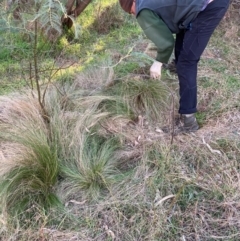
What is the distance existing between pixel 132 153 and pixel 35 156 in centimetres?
65

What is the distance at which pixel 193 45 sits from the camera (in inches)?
97.3

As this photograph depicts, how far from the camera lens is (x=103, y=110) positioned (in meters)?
2.92

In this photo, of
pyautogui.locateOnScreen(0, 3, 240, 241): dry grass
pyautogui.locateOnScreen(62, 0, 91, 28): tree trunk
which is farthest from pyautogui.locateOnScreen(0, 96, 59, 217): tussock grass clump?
pyautogui.locateOnScreen(62, 0, 91, 28): tree trunk

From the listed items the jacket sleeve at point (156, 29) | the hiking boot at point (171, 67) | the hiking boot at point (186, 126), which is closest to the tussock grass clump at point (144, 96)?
the hiking boot at point (186, 126)

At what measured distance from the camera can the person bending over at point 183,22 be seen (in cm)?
237

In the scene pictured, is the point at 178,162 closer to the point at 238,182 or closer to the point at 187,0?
the point at 238,182

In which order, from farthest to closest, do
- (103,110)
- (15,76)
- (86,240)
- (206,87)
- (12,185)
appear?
1. (15,76)
2. (206,87)
3. (103,110)
4. (12,185)
5. (86,240)

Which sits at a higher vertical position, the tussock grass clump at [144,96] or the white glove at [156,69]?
the white glove at [156,69]

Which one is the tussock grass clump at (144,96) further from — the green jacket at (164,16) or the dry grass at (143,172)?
the green jacket at (164,16)

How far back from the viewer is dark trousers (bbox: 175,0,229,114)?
2410 millimetres

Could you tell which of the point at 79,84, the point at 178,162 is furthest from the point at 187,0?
the point at 79,84

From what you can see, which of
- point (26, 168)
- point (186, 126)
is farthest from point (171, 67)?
point (26, 168)

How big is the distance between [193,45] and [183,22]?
0.54 feet

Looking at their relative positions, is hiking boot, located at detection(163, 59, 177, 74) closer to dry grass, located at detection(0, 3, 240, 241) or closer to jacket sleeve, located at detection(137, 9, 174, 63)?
dry grass, located at detection(0, 3, 240, 241)
